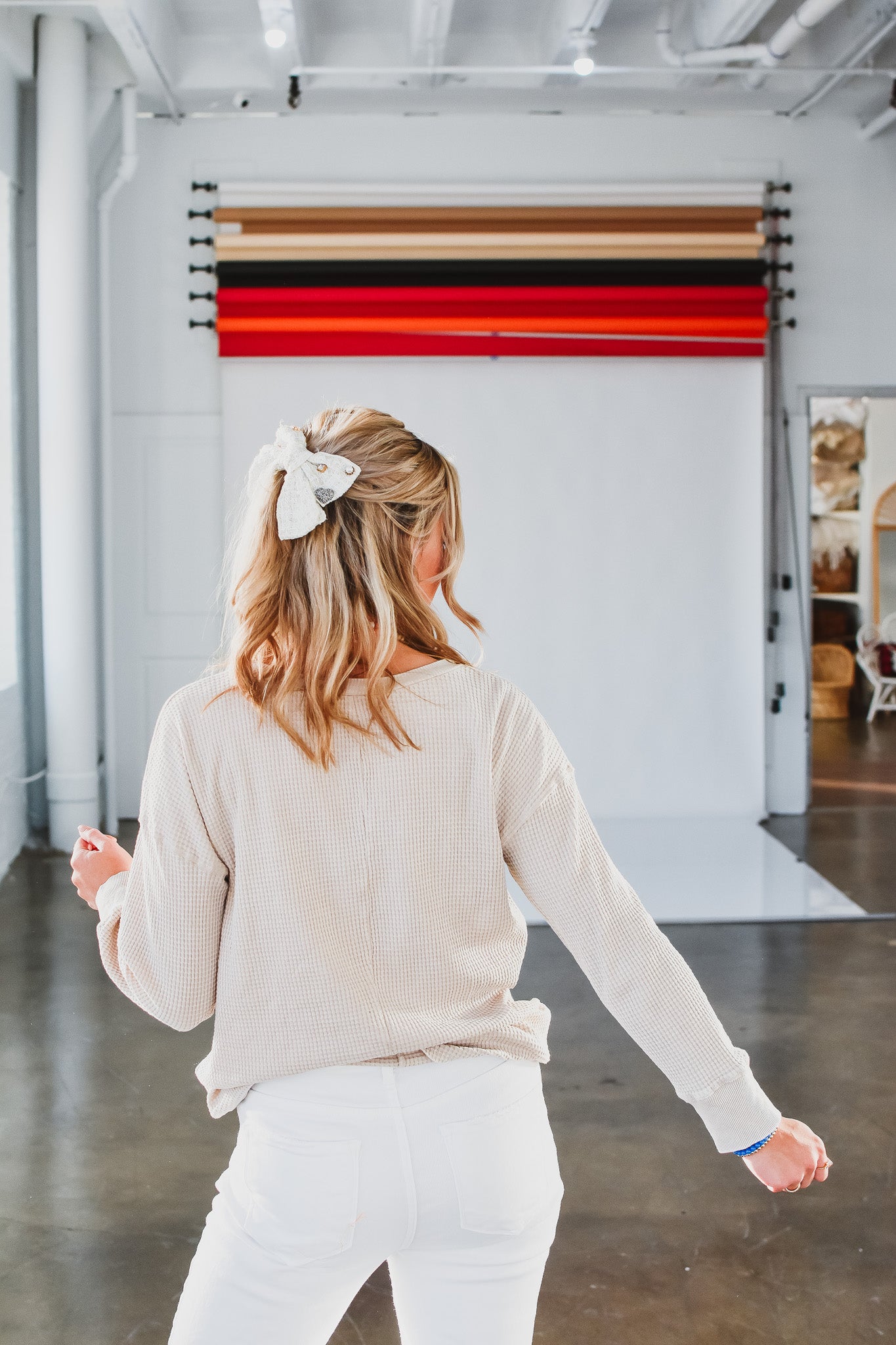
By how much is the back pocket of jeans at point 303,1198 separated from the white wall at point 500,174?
16.7 feet

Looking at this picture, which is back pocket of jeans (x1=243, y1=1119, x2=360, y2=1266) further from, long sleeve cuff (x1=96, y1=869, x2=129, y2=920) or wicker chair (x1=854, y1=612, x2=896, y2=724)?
wicker chair (x1=854, y1=612, x2=896, y2=724)

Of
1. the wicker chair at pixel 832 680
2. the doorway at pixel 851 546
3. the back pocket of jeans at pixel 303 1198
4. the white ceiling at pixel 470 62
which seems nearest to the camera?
the back pocket of jeans at pixel 303 1198

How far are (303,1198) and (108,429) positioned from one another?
16.9 feet

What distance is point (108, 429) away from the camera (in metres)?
5.68

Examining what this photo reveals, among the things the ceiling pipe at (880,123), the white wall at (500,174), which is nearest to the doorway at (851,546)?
the white wall at (500,174)

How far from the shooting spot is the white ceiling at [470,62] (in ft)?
17.6

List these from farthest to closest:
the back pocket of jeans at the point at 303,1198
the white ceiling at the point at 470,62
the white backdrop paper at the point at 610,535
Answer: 1. the white backdrop paper at the point at 610,535
2. the white ceiling at the point at 470,62
3. the back pocket of jeans at the point at 303,1198

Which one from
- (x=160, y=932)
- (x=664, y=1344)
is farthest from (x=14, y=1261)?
(x=160, y=932)

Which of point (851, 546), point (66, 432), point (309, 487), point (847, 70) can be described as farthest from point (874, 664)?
point (309, 487)

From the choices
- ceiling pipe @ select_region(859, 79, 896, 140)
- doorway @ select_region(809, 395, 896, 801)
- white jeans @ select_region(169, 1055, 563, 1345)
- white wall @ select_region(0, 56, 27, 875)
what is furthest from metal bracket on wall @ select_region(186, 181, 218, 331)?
doorway @ select_region(809, 395, 896, 801)

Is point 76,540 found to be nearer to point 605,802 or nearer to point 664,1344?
point 605,802

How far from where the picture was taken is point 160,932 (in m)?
1.07

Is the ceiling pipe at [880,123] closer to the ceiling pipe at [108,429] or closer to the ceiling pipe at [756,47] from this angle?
the ceiling pipe at [756,47]

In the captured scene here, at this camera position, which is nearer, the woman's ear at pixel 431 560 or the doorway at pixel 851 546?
the woman's ear at pixel 431 560
